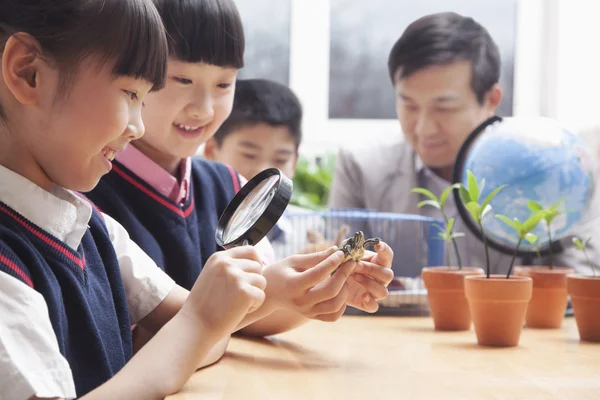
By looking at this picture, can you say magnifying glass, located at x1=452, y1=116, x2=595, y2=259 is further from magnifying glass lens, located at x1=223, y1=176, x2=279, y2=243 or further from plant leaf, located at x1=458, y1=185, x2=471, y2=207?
magnifying glass lens, located at x1=223, y1=176, x2=279, y2=243

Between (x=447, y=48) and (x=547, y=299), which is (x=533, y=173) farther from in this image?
(x=447, y=48)

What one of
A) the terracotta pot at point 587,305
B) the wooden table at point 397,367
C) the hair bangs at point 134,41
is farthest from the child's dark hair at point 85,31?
the terracotta pot at point 587,305

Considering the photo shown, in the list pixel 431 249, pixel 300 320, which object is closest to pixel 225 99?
pixel 300 320

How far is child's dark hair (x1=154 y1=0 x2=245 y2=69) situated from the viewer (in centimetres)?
138

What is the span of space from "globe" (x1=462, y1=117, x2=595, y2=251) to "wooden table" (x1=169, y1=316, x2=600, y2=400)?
1.44 feet

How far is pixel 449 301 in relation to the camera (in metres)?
1.43

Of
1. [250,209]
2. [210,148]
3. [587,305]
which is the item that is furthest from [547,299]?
[210,148]

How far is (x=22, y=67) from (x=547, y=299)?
105cm

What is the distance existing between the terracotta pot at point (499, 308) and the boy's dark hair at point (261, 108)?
3.99 feet

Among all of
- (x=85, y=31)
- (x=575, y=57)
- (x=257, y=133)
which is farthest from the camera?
(x=575, y=57)

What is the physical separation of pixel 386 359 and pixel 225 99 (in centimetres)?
58

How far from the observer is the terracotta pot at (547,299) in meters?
1.48

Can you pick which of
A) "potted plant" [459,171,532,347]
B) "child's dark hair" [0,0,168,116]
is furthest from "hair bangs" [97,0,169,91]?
"potted plant" [459,171,532,347]

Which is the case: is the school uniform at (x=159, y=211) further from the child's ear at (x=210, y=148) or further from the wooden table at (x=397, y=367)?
the child's ear at (x=210, y=148)
